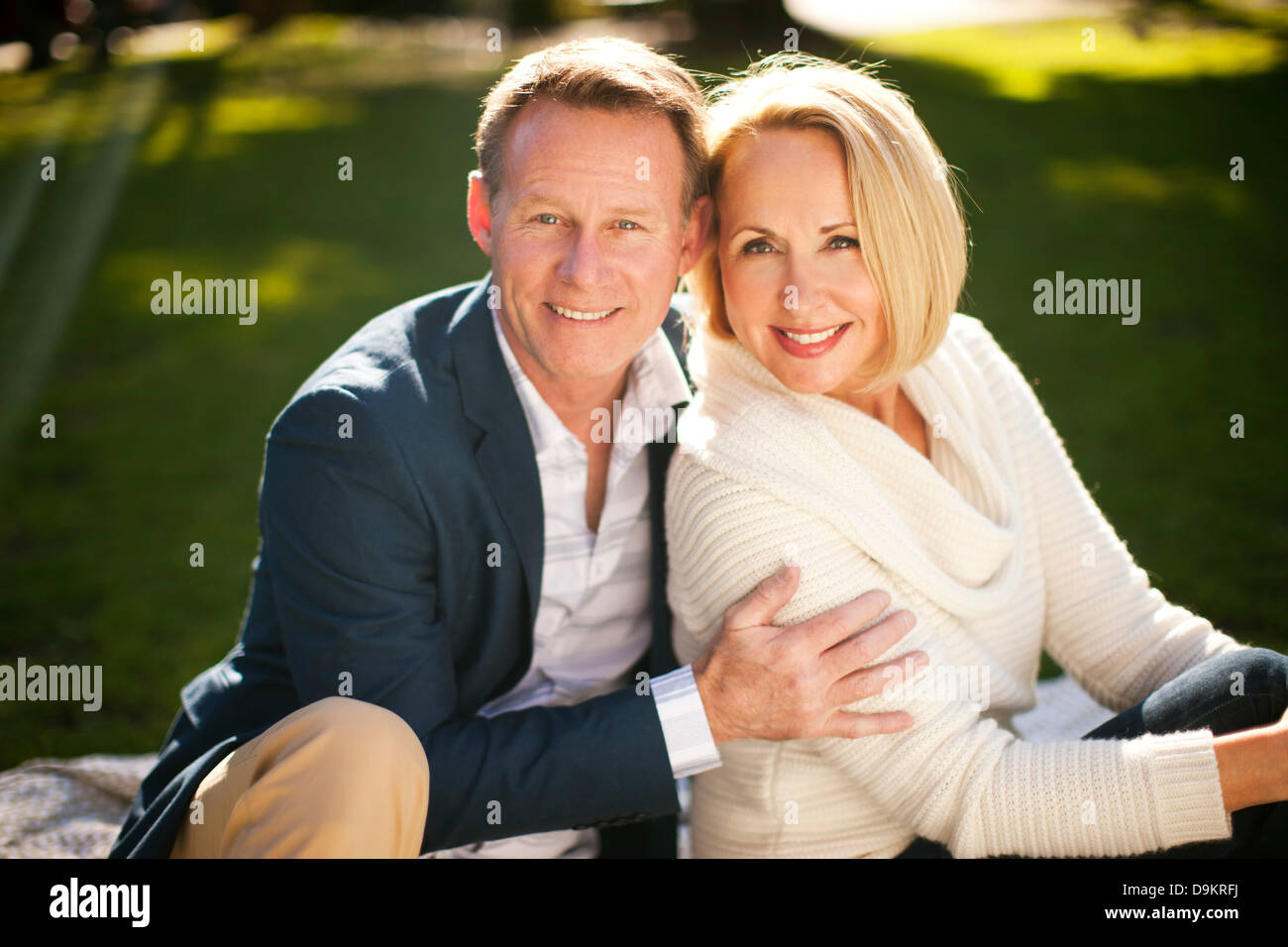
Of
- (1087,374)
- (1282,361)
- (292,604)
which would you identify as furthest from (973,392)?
(1282,361)

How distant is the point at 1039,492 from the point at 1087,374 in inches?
141

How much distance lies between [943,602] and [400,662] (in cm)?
114

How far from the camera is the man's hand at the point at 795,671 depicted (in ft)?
7.08

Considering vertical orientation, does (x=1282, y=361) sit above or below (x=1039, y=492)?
above

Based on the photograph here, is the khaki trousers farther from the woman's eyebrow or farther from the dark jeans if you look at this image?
the dark jeans

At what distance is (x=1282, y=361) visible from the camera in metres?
5.77

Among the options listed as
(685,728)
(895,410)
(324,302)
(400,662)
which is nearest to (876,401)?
(895,410)

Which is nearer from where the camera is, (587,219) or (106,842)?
(587,219)

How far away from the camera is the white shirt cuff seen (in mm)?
2213

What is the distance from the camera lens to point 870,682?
2.17 meters

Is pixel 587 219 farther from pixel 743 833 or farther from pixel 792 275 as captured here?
pixel 743 833
